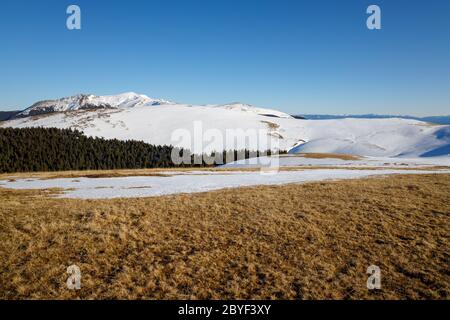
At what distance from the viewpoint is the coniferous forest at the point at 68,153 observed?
108 metres

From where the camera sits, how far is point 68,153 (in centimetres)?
11812

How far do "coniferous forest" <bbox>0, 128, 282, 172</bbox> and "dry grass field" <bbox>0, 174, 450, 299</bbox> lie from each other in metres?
107

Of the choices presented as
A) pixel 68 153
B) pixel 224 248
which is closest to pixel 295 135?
pixel 68 153

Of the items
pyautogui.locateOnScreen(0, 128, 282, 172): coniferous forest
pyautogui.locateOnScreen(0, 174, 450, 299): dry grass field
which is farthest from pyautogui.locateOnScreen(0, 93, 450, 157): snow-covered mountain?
pyautogui.locateOnScreen(0, 174, 450, 299): dry grass field

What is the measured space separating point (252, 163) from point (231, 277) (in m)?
63.0

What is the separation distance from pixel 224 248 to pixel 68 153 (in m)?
127

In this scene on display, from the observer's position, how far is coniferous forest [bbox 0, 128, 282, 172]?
10769 centimetres

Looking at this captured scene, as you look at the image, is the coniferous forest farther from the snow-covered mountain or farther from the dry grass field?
the dry grass field

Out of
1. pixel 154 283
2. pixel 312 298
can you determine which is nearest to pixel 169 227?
pixel 154 283

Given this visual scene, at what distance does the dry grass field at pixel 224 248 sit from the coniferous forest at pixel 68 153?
107 metres

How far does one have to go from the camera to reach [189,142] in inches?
6417

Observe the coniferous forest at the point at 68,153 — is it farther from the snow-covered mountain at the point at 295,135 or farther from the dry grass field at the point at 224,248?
the dry grass field at the point at 224,248

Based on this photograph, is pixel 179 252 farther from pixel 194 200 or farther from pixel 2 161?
pixel 2 161

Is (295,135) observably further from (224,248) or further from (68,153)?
(224,248)
